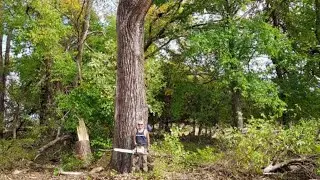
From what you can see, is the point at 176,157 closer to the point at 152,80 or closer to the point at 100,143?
the point at 100,143

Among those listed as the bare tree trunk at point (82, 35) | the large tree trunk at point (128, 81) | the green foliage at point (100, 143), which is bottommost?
the green foliage at point (100, 143)

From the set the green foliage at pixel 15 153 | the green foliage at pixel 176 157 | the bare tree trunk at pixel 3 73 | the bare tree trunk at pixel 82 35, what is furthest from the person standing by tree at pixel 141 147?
the bare tree trunk at pixel 3 73

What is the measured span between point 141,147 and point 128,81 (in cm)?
143

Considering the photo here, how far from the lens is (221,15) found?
1853cm

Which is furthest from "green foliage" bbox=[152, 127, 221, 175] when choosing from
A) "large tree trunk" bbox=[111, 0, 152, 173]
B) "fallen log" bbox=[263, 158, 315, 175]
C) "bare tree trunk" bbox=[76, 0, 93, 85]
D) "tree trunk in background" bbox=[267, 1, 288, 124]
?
"tree trunk in background" bbox=[267, 1, 288, 124]

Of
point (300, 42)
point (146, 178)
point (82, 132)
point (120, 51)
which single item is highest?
point (300, 42)

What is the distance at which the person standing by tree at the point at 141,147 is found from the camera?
28.4ft

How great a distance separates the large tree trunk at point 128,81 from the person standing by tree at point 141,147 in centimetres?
12

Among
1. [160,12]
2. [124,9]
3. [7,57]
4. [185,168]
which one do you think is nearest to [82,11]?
[160,12]

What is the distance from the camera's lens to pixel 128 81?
8.80m

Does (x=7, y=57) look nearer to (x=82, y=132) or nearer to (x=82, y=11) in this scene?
(x=82, y=11)

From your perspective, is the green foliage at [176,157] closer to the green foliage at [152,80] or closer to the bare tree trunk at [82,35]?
the bare tree trunk at [82,35]

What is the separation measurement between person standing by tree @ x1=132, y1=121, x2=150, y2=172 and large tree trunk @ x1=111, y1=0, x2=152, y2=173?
0.12 meters

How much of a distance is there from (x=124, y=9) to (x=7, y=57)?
1823 centimetres
